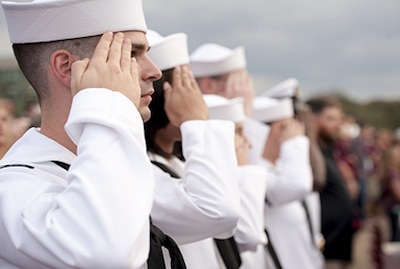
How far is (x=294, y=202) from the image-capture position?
4.84 meters

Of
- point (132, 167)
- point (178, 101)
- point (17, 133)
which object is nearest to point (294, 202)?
point (17, 133)

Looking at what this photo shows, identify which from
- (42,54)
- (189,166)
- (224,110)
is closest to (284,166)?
(224,110)

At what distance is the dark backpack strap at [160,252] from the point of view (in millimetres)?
2012

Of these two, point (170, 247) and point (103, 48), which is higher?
point (103, 48)

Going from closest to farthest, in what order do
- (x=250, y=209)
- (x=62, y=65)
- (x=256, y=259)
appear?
(x=62, y=65) < (x=250, y=209) < (x=256, y=259)

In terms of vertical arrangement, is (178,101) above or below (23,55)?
below

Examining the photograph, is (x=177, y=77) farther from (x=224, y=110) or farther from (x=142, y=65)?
(x=142, y=65)

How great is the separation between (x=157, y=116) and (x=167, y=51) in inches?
9.5

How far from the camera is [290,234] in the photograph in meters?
4.70

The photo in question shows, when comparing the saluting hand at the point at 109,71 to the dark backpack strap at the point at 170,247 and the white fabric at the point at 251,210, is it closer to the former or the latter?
the dark backpack strap at the point at 170,247

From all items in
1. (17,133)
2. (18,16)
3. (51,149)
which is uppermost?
(18,16)

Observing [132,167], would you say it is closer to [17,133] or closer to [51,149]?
[51,149]

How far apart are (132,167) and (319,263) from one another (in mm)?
3710

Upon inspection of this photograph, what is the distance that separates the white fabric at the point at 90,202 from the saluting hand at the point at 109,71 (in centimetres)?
4
